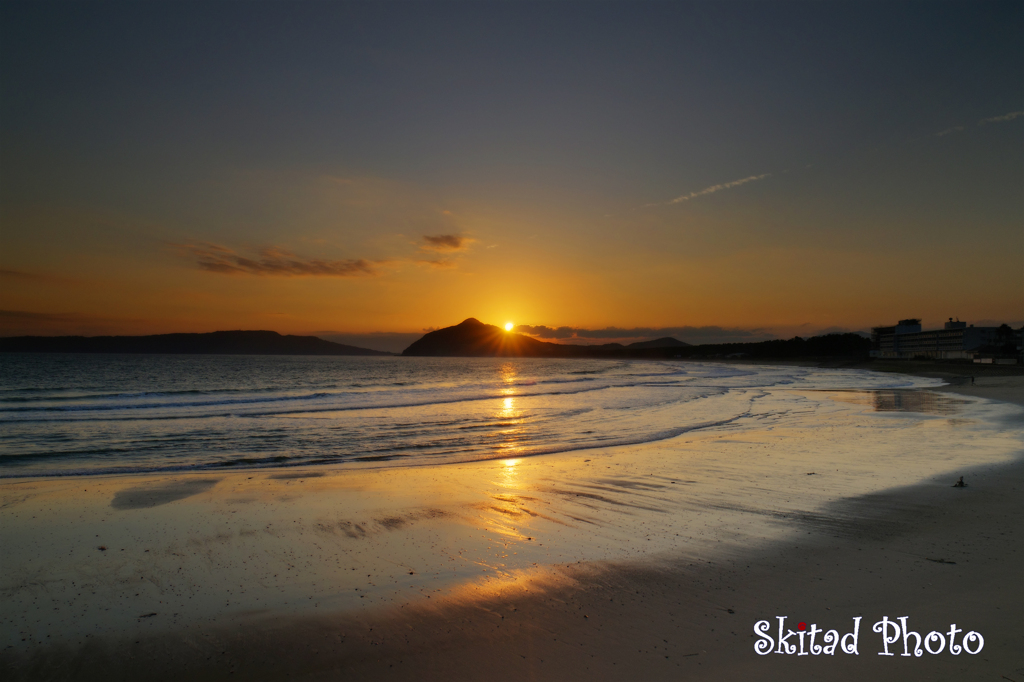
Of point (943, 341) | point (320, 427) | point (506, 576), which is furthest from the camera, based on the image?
point (943, 341)

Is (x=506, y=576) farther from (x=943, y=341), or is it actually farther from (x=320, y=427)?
(x=943, y=341)

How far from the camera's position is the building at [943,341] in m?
116

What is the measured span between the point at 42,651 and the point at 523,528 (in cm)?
558

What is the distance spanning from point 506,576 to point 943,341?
184217 mm

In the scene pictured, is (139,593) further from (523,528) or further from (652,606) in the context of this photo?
(652,606)

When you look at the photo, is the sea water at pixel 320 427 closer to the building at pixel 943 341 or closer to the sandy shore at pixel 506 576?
the sandy shore at pixel 506 576

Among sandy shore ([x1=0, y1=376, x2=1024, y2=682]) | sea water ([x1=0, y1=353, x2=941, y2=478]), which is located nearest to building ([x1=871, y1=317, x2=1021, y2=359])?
sea water ([x1=0, y1=353, x2=941, y2=478])

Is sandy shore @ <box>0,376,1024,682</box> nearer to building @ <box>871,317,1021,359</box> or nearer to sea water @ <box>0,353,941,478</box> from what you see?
sea water @ <box>0,353,941,478</box>

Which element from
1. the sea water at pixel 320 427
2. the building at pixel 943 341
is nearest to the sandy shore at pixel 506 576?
the sea water at pixel 320 427

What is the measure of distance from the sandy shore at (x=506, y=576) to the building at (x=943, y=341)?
383 feet

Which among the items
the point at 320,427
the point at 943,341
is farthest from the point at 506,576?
the point at 943,341

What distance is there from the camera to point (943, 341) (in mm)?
144500

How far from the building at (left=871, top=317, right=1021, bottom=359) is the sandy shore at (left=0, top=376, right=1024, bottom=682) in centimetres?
11669

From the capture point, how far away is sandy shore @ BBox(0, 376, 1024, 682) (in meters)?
4.38
